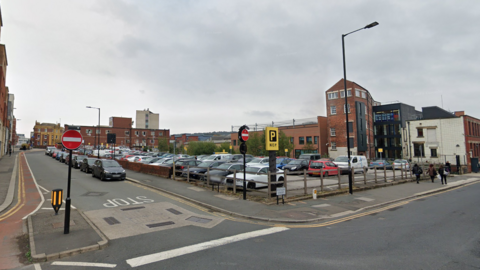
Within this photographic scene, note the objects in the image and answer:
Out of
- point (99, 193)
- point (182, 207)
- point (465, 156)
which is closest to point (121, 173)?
point (99, 193)

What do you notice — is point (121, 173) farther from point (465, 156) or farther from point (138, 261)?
point (465, 156)

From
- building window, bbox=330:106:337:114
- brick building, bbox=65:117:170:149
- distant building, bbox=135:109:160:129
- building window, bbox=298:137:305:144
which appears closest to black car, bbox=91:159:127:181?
building window, bbox=298:137:305:144

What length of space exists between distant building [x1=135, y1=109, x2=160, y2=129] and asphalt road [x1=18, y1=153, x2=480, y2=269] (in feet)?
418

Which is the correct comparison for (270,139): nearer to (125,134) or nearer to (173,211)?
(173,211)

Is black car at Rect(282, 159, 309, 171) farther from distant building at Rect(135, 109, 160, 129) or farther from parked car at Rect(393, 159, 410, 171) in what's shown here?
distant building at Rect(135, 109, 160, 129)

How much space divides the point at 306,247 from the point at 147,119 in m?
132

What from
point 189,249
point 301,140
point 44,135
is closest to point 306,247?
point 189,249

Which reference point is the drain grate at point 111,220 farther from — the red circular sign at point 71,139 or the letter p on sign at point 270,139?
the letter p on sign at point 270,139

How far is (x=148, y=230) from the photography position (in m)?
7.49

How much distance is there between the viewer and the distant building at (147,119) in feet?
413

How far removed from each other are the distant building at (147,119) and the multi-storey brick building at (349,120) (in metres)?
96.6

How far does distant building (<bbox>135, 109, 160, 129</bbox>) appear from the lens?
125875mm

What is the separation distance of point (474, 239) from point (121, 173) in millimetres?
19016

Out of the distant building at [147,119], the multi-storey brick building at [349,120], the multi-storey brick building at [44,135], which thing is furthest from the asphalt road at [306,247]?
the multi-storey brick building at [44,135]
